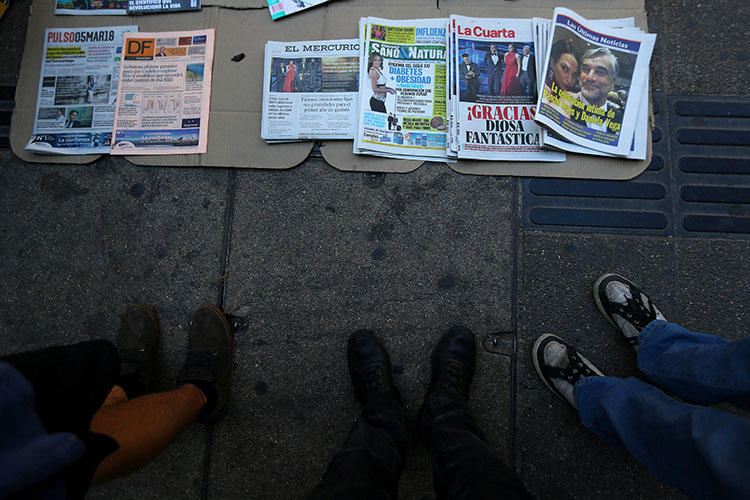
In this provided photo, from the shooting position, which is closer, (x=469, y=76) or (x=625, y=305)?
(x=625, y=305)

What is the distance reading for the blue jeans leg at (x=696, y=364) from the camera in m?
0.85

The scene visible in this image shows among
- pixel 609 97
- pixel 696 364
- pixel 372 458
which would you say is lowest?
pixel 372 458

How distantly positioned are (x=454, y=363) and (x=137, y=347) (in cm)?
95

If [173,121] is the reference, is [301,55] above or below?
above

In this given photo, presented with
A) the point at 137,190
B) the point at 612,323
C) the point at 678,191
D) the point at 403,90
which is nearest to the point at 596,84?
the point at 678,191

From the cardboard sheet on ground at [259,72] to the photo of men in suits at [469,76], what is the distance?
0.62ft

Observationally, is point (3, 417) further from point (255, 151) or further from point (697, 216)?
point (697, 216)

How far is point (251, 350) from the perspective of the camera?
133 cm

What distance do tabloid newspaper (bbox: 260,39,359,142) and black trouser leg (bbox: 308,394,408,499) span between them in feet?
2.75

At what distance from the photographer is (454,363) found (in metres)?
1.23

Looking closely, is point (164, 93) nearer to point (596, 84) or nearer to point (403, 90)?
point (403, 90)

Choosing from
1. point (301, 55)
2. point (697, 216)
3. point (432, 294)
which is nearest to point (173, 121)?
point (301, 55)

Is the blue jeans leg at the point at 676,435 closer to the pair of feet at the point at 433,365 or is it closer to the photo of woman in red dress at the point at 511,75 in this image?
the pair of feet at the point at 433,365

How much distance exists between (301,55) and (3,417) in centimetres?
122
